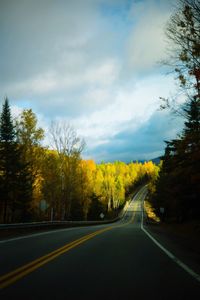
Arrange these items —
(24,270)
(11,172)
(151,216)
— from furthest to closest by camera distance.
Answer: (151,216), (11,172), (24,270)

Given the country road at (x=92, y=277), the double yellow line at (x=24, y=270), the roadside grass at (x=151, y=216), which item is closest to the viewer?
the country road at (x=92, y=277)

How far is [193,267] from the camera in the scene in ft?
34.0

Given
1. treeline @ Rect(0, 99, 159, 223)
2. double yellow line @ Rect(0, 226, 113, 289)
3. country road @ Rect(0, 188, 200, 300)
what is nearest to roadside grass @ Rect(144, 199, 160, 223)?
treeline @ Rect(0, 99, 159, 223)

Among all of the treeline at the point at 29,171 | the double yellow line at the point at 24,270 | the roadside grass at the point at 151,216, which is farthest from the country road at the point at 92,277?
the roadside grass at the point at 151,216

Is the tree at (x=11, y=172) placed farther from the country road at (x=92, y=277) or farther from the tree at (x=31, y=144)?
the country road at (x=92, y=277)

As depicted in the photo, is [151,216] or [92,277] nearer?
[92,277]

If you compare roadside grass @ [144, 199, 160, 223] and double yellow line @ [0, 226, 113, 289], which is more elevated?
roadside grass @ [144, 199, 160, 223]

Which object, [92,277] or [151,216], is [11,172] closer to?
[92,277]

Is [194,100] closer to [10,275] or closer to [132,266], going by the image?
[132,266]

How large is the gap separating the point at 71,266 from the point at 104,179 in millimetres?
116605

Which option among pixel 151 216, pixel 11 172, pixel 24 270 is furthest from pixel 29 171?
pixel 151 216

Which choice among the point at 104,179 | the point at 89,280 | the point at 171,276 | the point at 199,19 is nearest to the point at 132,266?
the point at 171,276

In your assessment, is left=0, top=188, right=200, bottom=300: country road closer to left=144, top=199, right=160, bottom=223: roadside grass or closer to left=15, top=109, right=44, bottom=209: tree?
left=15, top=109, right=44, bottom=209: tree

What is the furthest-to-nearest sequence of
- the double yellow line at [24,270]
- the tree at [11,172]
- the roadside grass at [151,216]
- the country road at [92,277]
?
the roadside grass at [151,216] < the tree at [11,172] < the double yellow line at [24,270] < the country road at [92,277]
